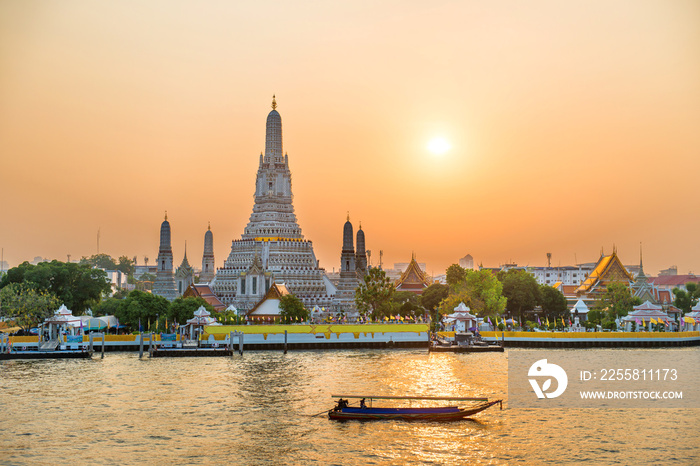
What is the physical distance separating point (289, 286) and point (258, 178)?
2289 centimetres

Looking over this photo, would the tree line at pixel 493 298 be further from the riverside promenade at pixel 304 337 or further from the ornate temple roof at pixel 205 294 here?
the ornate temple roof at pixel 205 294

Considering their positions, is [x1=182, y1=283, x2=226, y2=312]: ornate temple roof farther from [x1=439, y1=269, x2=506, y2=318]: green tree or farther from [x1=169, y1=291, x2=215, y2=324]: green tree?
[x1=439, y1=269, x2=506, y2=318]: green tree

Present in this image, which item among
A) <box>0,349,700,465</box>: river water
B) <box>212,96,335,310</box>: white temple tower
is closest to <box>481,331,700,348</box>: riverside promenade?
<box>0,349,700,465</box>: river water

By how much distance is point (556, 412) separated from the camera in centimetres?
5000

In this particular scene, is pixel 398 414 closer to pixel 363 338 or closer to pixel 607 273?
pixel 363 338

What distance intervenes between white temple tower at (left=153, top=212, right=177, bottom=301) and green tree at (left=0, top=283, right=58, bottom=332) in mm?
32339

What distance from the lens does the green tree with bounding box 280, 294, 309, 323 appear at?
331 ft

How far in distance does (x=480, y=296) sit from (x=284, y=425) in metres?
64.2

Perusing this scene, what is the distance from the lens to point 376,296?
107 meters

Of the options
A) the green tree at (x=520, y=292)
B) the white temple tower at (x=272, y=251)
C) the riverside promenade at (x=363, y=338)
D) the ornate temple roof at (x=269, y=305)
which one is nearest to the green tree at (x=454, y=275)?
the green tree at (x=520, y=292)

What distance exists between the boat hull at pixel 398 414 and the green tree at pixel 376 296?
59.3 meters

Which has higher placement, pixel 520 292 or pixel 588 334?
pixel 520 292

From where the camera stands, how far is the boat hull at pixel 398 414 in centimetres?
4656

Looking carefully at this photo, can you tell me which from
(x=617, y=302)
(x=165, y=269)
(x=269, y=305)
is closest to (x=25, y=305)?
(x=269, y=305)
